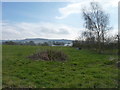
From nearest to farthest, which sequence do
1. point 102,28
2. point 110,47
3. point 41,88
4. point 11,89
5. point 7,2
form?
point 11,89, point 41,88, point 7,2, point 110,47, point 102,28

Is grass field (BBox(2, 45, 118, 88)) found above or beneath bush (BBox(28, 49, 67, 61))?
beneath

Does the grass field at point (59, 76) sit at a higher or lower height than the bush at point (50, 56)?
lower

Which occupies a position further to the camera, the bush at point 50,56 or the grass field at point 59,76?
the bush at point 50,56

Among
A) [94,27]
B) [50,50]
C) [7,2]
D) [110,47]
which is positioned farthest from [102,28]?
[7,2]

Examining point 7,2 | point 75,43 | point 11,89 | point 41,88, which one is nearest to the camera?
point 11,89

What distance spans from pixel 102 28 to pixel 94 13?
9.00 feet

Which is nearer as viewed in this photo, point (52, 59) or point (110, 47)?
point (52, 59)

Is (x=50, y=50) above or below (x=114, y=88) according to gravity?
above

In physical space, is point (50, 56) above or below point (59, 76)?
above

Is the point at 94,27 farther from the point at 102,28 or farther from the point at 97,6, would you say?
the point at 97,6

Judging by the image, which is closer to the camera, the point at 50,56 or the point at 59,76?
the point at 59,76

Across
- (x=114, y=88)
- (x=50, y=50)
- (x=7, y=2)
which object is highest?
(x=7, y=2)

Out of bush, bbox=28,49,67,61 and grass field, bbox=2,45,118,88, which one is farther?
bush, bbox=28,49,67,61

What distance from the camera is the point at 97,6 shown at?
932 inches
